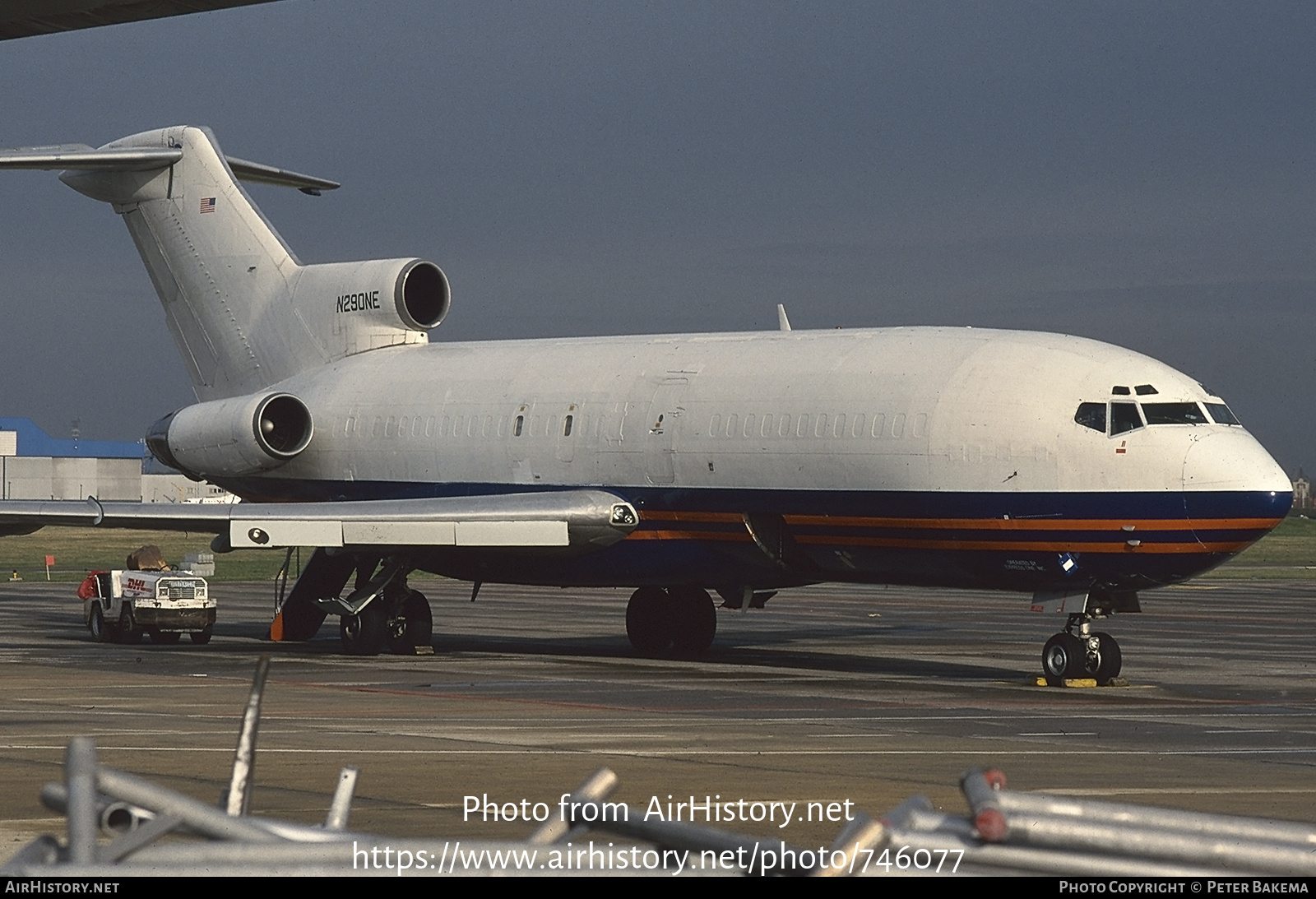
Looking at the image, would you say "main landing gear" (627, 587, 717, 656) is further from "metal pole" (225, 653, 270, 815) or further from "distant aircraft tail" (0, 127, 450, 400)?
"metal pole" (225, 653, 270, 815)

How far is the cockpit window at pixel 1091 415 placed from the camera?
73.6ft

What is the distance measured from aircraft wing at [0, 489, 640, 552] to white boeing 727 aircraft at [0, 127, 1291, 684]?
4 centimetres

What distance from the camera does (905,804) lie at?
14.3ft

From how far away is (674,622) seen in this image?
93.0 ft

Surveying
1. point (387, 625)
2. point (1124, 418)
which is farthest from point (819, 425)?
point (387, 625)

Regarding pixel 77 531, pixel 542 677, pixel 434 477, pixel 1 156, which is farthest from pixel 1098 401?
pixel 77 531

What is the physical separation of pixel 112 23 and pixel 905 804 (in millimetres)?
9214

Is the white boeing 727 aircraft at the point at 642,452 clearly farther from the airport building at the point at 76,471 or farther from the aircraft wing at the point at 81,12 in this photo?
the airport building at the point at 76,471

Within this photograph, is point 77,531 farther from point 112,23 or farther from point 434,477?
point 112,23

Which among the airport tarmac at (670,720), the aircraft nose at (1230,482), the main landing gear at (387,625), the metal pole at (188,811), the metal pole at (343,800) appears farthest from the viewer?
the main landing gear at (387,625)

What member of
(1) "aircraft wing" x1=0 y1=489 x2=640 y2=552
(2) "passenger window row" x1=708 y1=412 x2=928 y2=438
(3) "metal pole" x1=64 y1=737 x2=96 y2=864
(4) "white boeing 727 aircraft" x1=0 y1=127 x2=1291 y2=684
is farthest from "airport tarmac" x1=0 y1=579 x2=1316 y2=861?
(3) "metal pole" x1=64 y1=737 x2=96 y2=864

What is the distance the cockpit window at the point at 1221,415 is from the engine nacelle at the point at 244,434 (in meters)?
15.0

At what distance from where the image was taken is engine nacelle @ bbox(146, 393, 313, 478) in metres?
30.5

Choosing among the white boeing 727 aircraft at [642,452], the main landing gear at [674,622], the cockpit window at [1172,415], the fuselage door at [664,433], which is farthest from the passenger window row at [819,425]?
the main landing gear at [674,622]
